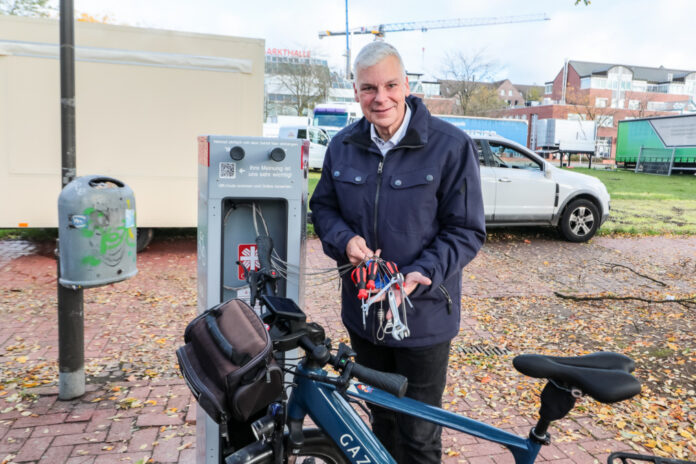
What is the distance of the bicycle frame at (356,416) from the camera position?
5.85 feet

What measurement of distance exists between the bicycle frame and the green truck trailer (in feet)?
102

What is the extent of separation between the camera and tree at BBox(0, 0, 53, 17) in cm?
1355

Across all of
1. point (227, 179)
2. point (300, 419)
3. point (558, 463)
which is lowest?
point (558, 463)

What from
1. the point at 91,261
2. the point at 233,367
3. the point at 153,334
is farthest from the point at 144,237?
the point at 233,367

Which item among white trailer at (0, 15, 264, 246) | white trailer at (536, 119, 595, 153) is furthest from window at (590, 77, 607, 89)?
white trailer at (0, 15, 264, 246)

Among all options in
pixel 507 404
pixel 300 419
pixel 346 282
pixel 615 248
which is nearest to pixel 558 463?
pixel 507 404

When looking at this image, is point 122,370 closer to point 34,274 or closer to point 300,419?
point 300,419

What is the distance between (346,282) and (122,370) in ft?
8.45

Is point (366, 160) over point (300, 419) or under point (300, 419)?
over

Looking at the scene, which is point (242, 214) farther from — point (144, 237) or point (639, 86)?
point (639, 86)

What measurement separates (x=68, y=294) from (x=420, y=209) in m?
2.54

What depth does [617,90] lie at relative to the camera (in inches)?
2857

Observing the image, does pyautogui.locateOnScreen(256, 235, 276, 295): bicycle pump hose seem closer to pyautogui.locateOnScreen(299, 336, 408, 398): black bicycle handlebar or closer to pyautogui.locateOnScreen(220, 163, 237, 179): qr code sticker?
pyautogui.locateOnScreen(299, 336, 408, 398): black bicycle handlebar

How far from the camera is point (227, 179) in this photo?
2.51 metres
